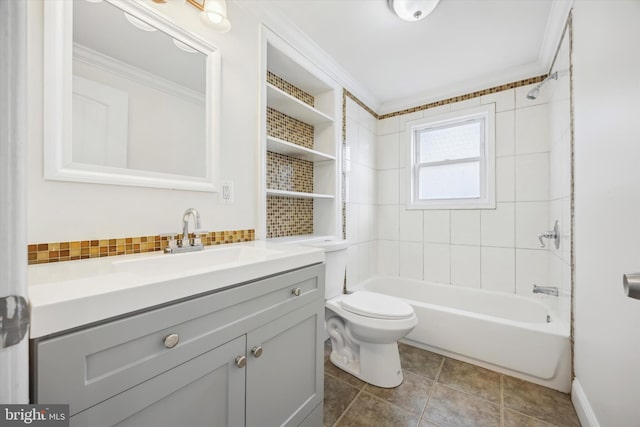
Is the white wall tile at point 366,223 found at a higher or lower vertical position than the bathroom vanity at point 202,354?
higher

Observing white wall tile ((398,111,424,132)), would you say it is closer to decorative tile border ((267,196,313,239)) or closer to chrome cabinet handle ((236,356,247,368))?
decorative tile border ((267,196,313,239))

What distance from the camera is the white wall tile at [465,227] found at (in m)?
2.46

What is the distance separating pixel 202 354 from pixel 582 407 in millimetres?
1851

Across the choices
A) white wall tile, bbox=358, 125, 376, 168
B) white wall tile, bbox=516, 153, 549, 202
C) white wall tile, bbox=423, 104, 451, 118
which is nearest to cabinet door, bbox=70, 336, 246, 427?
white wall tile, bbox=358, 125, 376, 168

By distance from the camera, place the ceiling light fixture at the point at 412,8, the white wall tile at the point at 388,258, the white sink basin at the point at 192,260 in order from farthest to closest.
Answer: the white wall tile at the point at 388,258, the ceiling light fixture at the point at 412,8, the white sink basin at the point at 192,260

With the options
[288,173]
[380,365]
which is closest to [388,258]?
[380,365]

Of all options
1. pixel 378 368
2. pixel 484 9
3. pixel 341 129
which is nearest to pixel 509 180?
pixel 484 9

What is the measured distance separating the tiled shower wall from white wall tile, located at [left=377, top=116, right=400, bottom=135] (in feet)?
0.04

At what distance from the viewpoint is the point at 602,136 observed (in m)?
1.07

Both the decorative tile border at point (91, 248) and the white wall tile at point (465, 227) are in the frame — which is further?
the white wall tile at point (465, 227)

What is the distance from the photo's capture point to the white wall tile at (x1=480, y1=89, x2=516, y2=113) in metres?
2.29

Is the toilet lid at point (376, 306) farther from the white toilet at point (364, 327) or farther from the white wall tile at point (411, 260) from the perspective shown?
the white wall tile at point (411, 260)

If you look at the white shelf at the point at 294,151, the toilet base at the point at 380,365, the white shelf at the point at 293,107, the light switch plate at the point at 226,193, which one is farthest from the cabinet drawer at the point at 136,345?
the white shelf at the point at 293,107

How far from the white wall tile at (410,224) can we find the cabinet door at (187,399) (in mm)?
2303
